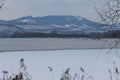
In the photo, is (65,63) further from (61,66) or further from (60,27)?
(60,27)

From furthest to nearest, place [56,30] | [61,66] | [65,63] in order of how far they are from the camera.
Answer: [56,30] < [65,63] < [61,66]

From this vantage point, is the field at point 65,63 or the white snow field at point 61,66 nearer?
the field at point 65,63

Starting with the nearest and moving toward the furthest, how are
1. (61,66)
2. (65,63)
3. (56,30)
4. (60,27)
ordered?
(61,66) < (65,63) < (56,30) < (60,27)

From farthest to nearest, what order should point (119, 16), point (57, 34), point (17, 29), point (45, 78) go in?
point (17, 29) < point (57, 34) < point (45, 78) < point (119, 16)

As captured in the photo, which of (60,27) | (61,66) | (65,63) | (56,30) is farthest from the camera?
(60,27)

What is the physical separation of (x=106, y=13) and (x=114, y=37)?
367 mm

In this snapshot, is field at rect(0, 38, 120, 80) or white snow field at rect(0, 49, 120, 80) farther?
white snow field at rect(0, 49, 120, 80)

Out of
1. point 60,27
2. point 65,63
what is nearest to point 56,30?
point 60,27

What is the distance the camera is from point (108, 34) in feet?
18.9

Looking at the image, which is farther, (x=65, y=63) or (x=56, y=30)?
(x=56, y=30)

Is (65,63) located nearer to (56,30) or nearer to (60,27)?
(56,30)

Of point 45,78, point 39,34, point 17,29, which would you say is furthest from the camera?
point 17,29

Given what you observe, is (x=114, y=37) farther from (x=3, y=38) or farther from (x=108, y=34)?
(x=3, y=38)

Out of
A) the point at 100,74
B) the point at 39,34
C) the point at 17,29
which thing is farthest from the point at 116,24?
the point at 17,29
